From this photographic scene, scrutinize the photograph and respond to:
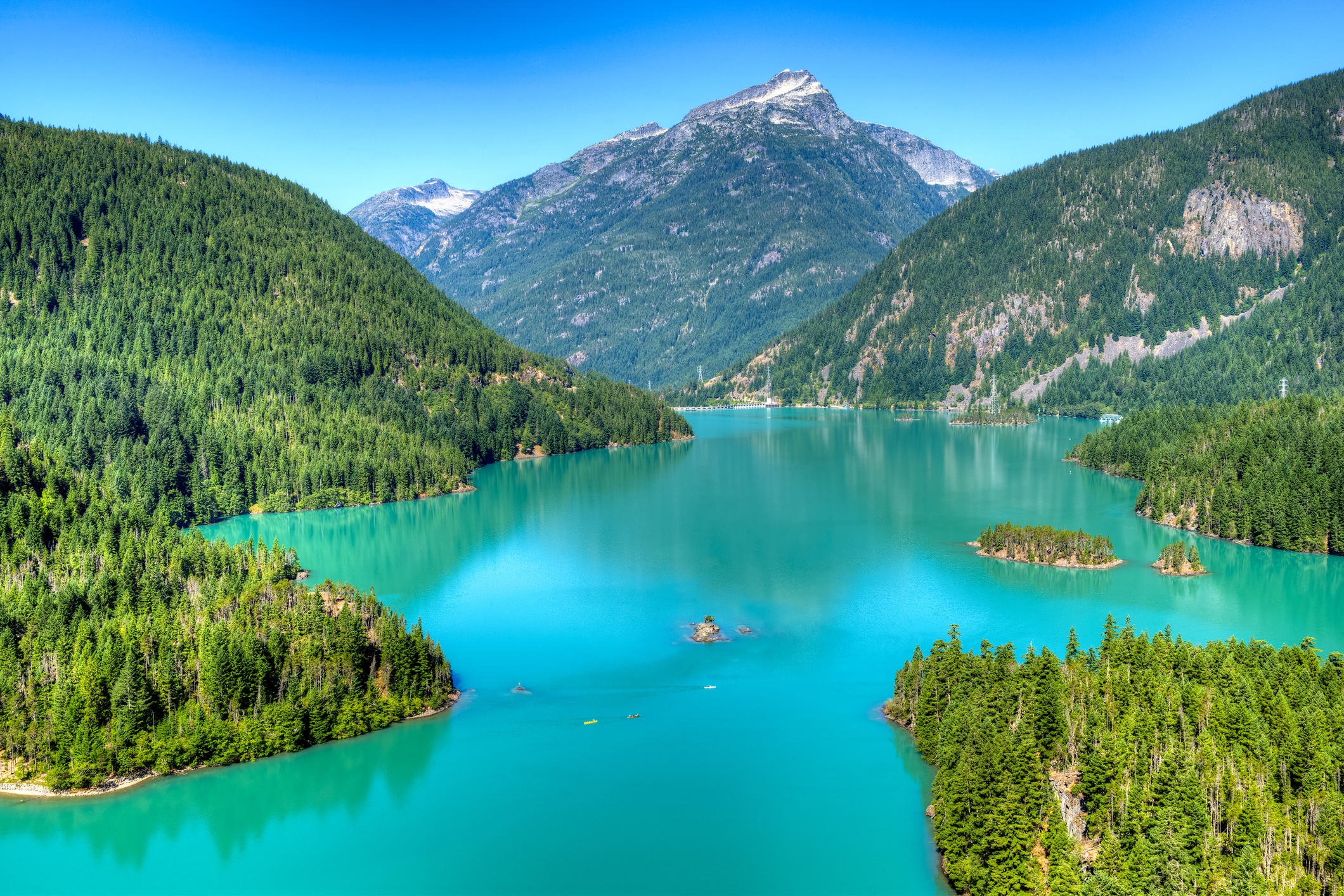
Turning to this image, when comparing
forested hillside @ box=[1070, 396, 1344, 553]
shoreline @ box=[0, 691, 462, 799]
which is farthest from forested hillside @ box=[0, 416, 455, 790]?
forested hillside @ box=[1070, 396, 1344, 553]

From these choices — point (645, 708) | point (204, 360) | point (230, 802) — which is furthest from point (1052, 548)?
point (204, 360)

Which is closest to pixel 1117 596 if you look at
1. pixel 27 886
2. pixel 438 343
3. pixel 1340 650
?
pixel 1340 650

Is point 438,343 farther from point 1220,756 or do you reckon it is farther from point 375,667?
point 1220,756

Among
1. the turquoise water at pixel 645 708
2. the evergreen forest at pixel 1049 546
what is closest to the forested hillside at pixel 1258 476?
the turquoise water at pixel 645 708

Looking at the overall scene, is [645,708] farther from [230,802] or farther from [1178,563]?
[1178,563]

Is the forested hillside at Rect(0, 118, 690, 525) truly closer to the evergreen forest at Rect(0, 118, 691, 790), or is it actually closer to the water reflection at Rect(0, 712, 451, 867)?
the evergreen forest at Rect(0, 118, 691, 790)

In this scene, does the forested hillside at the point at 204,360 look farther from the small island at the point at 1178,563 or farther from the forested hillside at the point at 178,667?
the small island at the point at 1178,563

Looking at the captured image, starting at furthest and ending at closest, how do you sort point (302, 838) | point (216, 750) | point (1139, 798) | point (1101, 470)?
1. point (1101, 470)
2. point (216, 750)
3. point (302, 838)
4. point (1139, 798)
